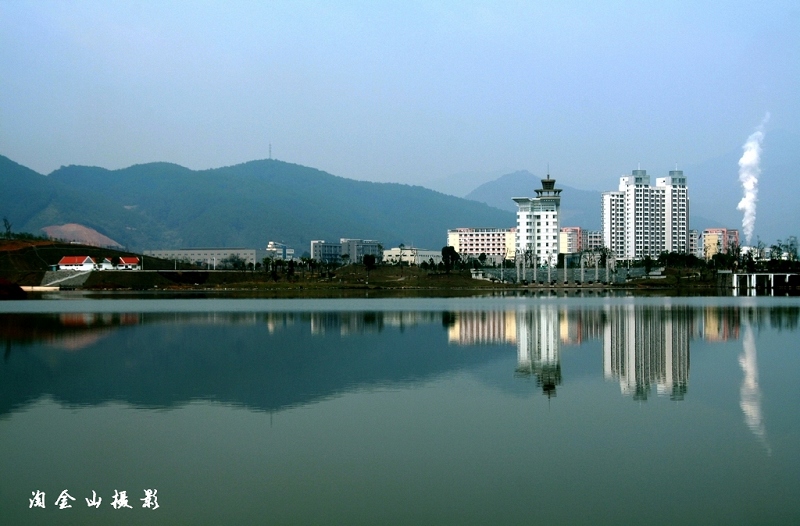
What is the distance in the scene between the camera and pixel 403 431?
50.6 ft

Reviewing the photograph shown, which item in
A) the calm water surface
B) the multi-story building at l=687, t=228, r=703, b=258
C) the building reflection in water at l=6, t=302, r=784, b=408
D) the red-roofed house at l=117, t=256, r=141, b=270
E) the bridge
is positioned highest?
the multi-story building at l=687, t=228, r=703, b=258

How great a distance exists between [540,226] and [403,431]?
126 m

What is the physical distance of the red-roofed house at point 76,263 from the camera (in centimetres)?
11675

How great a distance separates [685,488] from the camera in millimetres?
11664

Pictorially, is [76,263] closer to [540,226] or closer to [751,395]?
[540,226]

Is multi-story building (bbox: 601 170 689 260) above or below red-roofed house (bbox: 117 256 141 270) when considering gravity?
above

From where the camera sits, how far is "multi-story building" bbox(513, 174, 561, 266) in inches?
5394

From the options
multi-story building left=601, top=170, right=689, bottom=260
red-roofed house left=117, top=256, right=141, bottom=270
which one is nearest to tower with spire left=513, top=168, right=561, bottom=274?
multi-story building left=601, top=170, right=689, bottom=260

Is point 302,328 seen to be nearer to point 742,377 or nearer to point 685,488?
point 742,377

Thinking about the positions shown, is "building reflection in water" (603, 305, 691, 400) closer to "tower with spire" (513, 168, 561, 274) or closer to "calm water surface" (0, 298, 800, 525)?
"calm water surface" (0, 298, 800, 525)

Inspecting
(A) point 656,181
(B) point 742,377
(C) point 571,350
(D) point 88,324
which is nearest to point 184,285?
(D) point 88,324

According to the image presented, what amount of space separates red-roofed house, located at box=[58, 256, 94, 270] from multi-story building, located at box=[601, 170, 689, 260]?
103563 millimetres

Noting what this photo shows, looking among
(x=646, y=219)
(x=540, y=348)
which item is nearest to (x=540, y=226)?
(x=646, y=219)

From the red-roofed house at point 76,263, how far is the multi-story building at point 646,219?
104 meters
